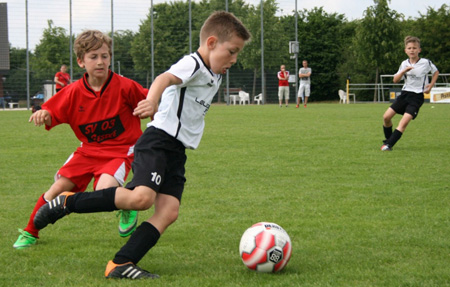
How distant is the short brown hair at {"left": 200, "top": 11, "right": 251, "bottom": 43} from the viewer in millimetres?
3904

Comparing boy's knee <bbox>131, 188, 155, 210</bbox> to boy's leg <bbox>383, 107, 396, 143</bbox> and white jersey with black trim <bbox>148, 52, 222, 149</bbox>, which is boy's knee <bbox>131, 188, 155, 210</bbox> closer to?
white jersey with black trim <bbox>148, 52, 222, 149</bbox>

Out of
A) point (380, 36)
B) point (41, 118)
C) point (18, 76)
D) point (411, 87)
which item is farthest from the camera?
point (380, 36)

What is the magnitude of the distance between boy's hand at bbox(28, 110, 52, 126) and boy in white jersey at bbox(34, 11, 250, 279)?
73 cm

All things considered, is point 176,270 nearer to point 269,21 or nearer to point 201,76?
point 201,76

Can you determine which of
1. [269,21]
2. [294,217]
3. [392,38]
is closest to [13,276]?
[294,217]

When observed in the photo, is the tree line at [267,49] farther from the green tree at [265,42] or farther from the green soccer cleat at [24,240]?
the green soccer cleat at [24,240]

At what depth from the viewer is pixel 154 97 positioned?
3.38 metres

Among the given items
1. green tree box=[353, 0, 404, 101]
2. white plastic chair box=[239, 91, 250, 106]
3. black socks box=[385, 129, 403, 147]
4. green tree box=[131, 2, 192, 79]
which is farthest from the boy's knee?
green tree box=[353, 0, 404, 101]

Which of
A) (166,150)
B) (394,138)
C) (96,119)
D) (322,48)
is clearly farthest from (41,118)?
(322,48)

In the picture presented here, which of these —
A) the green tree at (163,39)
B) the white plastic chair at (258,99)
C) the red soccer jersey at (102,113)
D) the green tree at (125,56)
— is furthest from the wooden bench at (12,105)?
the red soccer jersey at (102,113)

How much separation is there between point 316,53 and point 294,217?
44007 millimetres

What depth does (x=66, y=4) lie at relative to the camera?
35750mm

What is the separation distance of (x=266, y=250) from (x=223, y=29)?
55.5 inches

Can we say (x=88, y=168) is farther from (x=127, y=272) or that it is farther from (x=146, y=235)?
(x=127, y=272)
